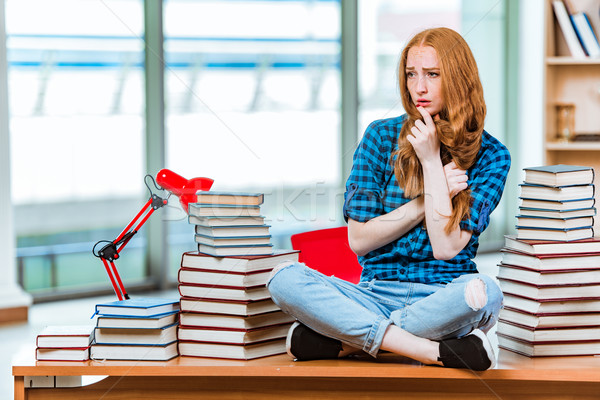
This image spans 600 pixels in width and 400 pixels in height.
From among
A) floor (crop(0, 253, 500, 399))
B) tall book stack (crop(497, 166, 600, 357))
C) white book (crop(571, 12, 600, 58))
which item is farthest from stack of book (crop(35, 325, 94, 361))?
white book (crop(571, 12, 600, 58))

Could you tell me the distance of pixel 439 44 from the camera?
1926 mm

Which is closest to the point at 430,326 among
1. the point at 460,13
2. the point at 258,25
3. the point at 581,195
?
the point at 581,195

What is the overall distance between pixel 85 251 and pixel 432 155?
270 cm

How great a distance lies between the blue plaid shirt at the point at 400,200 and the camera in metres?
1.95

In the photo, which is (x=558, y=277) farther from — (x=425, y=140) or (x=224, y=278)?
(x=224, y=278)

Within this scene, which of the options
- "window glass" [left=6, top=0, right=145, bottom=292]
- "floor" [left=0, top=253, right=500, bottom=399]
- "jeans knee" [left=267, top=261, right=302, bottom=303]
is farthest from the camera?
"window glass" [left=6, top=0, right=145, bottom=292]

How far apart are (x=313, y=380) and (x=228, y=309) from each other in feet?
0.95

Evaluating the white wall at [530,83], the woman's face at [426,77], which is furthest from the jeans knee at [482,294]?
the white wall at [530,83]

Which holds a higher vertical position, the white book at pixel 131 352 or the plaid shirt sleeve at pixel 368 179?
the plaid shirt sleeve at pixel 368 179

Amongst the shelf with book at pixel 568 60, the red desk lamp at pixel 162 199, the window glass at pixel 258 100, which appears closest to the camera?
the red desk lamp at pixel 162 199

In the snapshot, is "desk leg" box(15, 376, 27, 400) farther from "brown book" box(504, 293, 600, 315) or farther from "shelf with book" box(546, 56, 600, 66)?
"shelf with book" box(546, 56, 600, 66)

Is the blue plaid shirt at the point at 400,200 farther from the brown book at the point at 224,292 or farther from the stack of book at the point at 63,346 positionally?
the stack of book at the point at 63,346

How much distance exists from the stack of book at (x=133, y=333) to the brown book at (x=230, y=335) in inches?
1.8

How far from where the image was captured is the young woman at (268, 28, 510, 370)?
182cm
